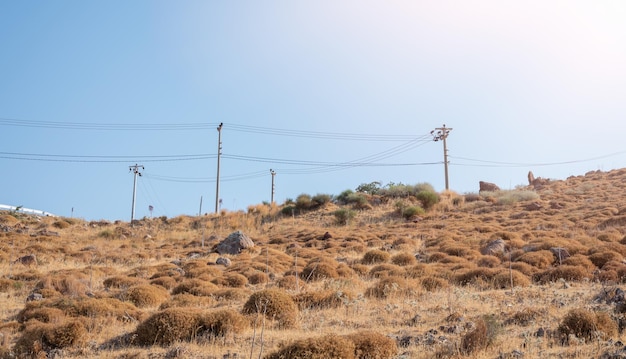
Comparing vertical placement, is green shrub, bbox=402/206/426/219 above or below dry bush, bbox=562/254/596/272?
above

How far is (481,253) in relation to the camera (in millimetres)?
20891

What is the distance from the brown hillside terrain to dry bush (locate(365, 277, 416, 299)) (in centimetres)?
5

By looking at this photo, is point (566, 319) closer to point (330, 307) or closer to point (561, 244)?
point (330, 307)

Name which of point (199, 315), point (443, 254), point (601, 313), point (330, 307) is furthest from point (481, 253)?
point (199, 315)

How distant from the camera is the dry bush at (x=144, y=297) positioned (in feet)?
45.4

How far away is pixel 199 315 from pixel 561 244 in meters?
14.8

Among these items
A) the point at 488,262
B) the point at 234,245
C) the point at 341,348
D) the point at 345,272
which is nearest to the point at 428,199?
the point at 234,245

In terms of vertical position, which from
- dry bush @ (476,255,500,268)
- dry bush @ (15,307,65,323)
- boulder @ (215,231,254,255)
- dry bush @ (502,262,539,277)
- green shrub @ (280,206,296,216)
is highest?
green shrub @ (280,206,296,216)

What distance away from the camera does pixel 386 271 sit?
1731 cm

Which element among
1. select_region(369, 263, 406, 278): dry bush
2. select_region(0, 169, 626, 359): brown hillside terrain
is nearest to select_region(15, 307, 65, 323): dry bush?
select_region(0, 169, 626, 359): brown hillside terrain

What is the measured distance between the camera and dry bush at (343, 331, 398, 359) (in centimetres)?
786

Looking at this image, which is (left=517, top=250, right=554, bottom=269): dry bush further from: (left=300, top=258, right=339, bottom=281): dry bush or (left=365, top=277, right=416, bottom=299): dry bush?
(left=300, top=258, right=339, bottom=281): dry bush

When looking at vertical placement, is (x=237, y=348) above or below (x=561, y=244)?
below

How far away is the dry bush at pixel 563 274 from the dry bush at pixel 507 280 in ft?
1.95
